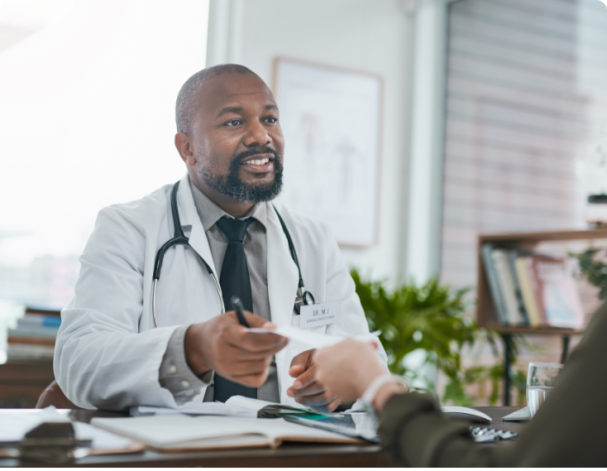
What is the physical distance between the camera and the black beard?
70.9 inches

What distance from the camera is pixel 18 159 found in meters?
3.08

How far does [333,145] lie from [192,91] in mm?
1920

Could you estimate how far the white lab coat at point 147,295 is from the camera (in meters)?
1.27

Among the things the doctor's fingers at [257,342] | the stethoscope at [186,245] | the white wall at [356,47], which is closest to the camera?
the doctor's fingers at [257,342]

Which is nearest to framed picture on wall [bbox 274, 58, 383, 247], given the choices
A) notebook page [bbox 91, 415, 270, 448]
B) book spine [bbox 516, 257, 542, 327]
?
book spine [bbox 516, 257, 542, 327]

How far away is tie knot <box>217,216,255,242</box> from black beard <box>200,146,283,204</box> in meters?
0.06

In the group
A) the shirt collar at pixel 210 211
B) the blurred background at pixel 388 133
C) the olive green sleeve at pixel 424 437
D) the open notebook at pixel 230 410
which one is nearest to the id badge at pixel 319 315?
the open notebook at pixel 230 410

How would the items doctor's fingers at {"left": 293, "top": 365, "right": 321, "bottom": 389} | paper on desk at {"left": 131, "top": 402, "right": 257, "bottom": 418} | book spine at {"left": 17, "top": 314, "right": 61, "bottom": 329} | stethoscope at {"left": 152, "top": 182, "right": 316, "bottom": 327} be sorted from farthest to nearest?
book spine at {"left": 17, "top": 314, "right": 61, "bottom": 329} < stethoscope at {"left": 152, "top": 182, "right": 316, "bottom": 327} < doctor's fingers at {"left": 293, "top": 365, "right": 321, "bottom": 389} < paper on desk at {"left": 131, "top": 402, "right": 257, "bottom": 418}

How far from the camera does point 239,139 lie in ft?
5.90

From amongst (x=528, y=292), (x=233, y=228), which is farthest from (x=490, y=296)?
(x=233, y=228)

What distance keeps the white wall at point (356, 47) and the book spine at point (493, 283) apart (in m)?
0.82

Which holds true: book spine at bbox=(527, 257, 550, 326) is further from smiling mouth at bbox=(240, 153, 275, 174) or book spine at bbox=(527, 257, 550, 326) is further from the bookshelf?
smiling mouth at bbox=(240, 153, 275, 174)

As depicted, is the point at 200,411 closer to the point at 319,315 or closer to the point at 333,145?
the point at 319,315

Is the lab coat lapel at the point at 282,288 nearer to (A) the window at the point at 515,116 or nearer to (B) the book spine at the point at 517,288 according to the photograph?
(B) the book spine at the point at 517,288
